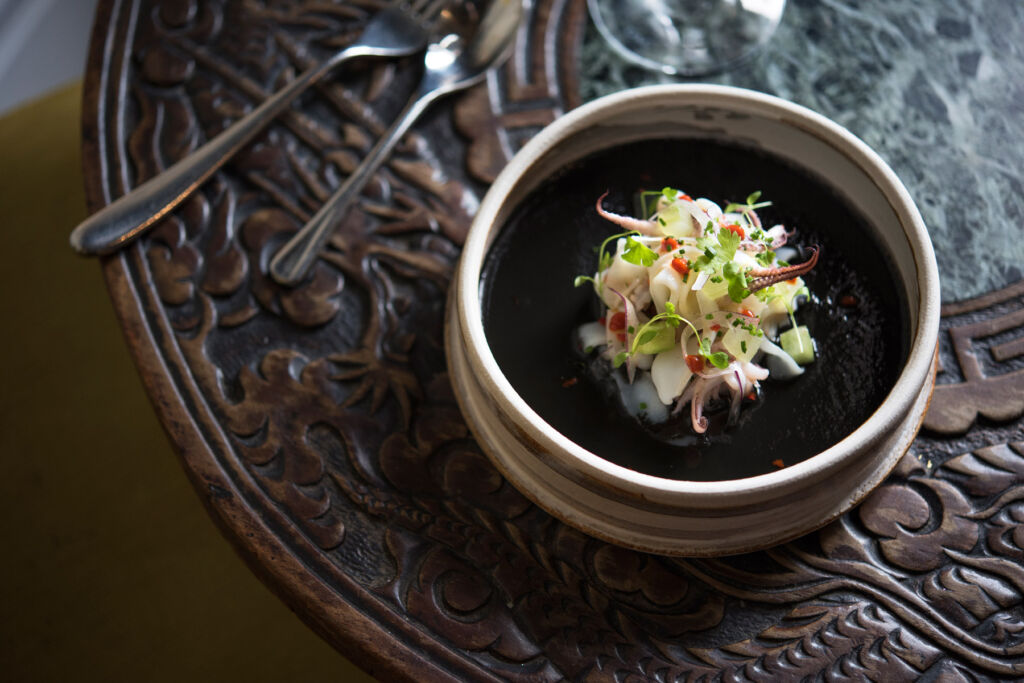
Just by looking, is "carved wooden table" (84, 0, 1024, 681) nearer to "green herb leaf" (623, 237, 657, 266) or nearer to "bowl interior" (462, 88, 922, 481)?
"bowl interior" (462, 88, 922, 481)

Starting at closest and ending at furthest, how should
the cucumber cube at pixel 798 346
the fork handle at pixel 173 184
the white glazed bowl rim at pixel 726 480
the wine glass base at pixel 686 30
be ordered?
the white glazed bowl rim at pixel 726 480, the cucumber cube at pixel 798 346, the fork handle at pixel 173 184, the wine glass base at pixel 686 30

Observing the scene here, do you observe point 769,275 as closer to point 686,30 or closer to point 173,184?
point 686,30

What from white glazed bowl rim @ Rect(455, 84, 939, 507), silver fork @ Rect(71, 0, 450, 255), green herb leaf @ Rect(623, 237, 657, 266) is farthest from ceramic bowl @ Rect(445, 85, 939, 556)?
silver fork @ Rect(71, 0, 450, 255)

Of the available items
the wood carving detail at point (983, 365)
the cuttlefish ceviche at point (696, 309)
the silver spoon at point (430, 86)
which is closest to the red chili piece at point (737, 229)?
the cuttlefish ceviche at point (696, 309)

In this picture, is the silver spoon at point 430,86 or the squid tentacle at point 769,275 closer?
the squid tentacle at point 769,275

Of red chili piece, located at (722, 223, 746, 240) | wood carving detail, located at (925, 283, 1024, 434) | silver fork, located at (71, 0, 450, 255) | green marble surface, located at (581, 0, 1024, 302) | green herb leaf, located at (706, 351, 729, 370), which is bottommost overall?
wood carving detail, located at (925, 283, 1024, 434)

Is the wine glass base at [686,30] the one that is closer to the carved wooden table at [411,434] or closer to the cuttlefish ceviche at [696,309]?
the carved wooden table at [411,434]

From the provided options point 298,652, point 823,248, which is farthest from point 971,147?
point 298,652

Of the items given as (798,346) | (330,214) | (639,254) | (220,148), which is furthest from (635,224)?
(220,148)
